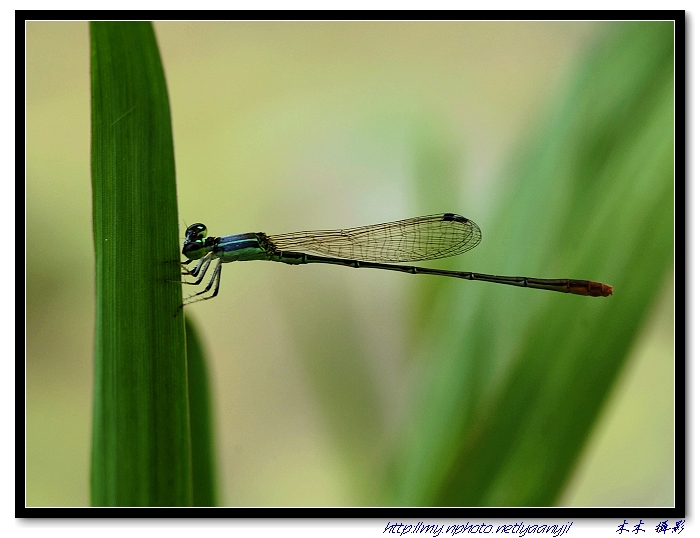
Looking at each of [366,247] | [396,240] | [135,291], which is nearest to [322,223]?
[366,247]

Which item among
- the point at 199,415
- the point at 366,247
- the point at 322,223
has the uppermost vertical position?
the point at 322,223

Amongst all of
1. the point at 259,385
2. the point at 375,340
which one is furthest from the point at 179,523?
the point at 375,340

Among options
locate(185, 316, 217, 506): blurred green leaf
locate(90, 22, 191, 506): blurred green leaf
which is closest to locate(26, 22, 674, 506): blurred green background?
locate(185, 316, 217, 506): blurred green leaf

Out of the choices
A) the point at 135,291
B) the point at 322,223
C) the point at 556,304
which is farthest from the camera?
the point at 322,223

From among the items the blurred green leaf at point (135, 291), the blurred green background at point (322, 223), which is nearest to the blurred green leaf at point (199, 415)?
the blurred green leaf at point (135, 291)

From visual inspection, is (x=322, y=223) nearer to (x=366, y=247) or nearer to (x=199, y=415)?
(x=366, y=247)

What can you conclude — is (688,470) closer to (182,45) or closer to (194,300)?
(194,300)

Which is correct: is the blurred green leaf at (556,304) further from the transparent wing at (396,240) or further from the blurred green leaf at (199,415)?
the blurred green leaf at (199,415)
